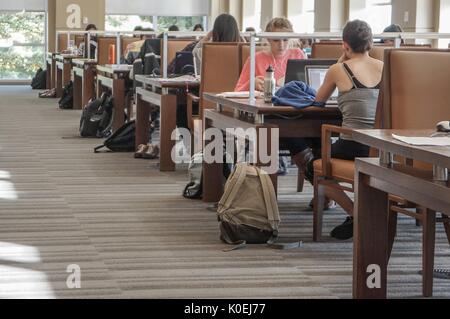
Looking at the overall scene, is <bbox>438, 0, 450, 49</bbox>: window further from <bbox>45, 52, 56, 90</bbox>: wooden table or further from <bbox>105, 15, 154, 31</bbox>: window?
<bbox>105, 15, 154, 31</bbox>: window

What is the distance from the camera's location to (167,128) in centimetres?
701

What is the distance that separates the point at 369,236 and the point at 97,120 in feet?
21.1

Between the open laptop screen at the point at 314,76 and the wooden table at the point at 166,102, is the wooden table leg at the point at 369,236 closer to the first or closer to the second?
the open laptop screen at the point at 314,76

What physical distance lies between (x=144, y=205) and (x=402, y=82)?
217 centimetres

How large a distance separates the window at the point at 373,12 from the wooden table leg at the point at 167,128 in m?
7.05

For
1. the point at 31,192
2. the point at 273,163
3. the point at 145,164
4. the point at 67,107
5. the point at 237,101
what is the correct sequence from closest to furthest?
the point at 273,163 < the point at 237,101 < the point at 31,192 < the point at 145,164 < the point at 67,107

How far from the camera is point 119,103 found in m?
9.07

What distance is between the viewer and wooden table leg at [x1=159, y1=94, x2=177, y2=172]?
6938 millimetres

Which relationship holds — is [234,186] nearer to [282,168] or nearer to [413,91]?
[413,91]

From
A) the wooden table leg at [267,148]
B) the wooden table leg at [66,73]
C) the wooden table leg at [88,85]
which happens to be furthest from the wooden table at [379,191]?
the wooden table leg at [66,73]

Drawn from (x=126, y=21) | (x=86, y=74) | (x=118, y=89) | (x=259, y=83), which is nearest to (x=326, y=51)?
(x=259, y=83)

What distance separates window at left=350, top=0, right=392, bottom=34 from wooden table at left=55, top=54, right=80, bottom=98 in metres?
3.96
